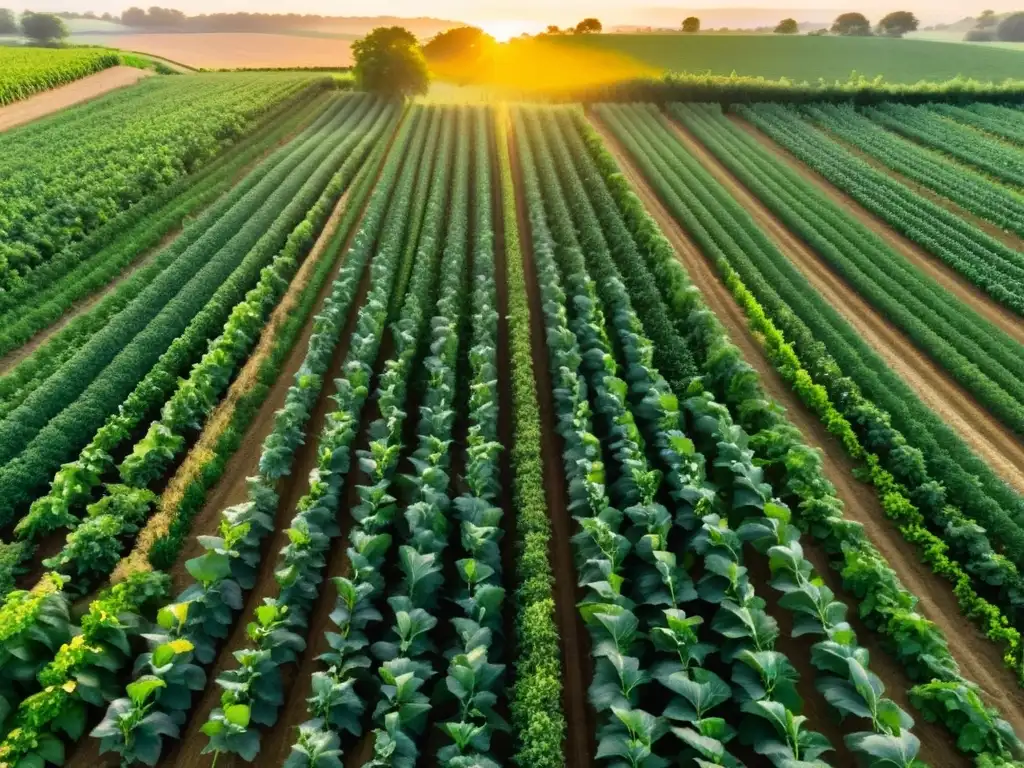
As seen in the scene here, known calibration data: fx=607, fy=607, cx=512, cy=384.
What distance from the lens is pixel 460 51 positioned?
7038 cm

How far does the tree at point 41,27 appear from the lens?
3091 inches

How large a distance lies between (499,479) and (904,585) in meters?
9.23

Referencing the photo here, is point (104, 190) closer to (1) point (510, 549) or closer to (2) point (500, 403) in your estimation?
(2) point (500, 403)

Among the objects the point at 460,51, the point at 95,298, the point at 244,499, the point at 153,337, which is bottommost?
the point at 244,499

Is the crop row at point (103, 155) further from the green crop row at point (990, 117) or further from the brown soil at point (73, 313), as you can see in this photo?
the green crop row at point (990, 117)

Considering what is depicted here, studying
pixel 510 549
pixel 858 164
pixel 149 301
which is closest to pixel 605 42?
pixel 858 164

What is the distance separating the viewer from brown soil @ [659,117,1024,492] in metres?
17.1

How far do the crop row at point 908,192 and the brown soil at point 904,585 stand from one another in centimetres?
1319

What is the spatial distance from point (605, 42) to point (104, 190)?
65.0 metres

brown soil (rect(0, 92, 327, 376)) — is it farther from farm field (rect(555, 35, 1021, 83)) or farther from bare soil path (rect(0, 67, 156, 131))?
farm field (rect(555, 35, 1021, 83))

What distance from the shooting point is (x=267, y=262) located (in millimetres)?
24578

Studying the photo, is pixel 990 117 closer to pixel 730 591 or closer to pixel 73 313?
pixel 730 591

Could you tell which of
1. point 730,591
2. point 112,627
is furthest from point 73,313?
point 730,591

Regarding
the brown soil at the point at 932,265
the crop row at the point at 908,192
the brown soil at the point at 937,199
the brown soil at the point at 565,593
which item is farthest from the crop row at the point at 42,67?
the brown soil at the point at 937,199
